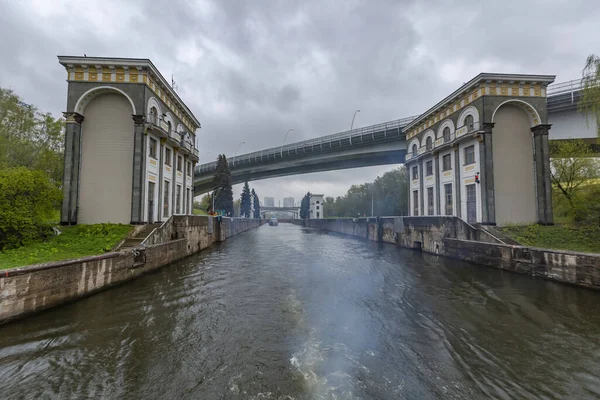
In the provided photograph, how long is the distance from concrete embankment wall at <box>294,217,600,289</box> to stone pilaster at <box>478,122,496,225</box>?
8.61ft

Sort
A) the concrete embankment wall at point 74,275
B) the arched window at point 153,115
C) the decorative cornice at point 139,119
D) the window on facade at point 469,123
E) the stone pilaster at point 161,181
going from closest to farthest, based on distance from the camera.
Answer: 1. the concrete embankment wall at point 74,275
2. the decorative cornice at point 139,119
3. the arched window at point 153,115
4. the stone pilaster at point 161,181
5. the window on facade at point 469,123

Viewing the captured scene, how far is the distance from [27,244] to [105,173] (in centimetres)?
661

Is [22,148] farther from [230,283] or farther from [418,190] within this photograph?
[418,190]

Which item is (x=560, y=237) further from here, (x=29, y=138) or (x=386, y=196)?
(x=386, y=196)

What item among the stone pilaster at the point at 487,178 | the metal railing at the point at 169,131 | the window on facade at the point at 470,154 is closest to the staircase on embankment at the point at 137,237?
the metal railing at the point at 169,131

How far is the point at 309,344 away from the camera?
5660 mm

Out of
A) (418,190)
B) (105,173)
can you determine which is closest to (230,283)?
(105,173)

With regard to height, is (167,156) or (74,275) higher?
(167,156)

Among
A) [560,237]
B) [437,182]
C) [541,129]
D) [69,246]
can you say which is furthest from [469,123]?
[69,246]

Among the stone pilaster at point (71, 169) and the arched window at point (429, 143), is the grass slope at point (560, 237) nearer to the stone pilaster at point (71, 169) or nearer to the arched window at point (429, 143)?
the arched window at point (429, 143)

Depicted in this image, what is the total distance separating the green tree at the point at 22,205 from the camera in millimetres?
9859

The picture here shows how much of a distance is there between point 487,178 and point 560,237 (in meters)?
5.41

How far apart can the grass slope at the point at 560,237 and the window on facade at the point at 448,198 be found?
609cm

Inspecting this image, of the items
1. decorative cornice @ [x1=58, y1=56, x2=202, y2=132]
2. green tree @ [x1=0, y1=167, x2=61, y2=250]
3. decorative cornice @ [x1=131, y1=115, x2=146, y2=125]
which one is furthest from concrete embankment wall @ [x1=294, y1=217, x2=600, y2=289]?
decorative cornice @ [x1=58, y1=56, x2=202, y2=132]
